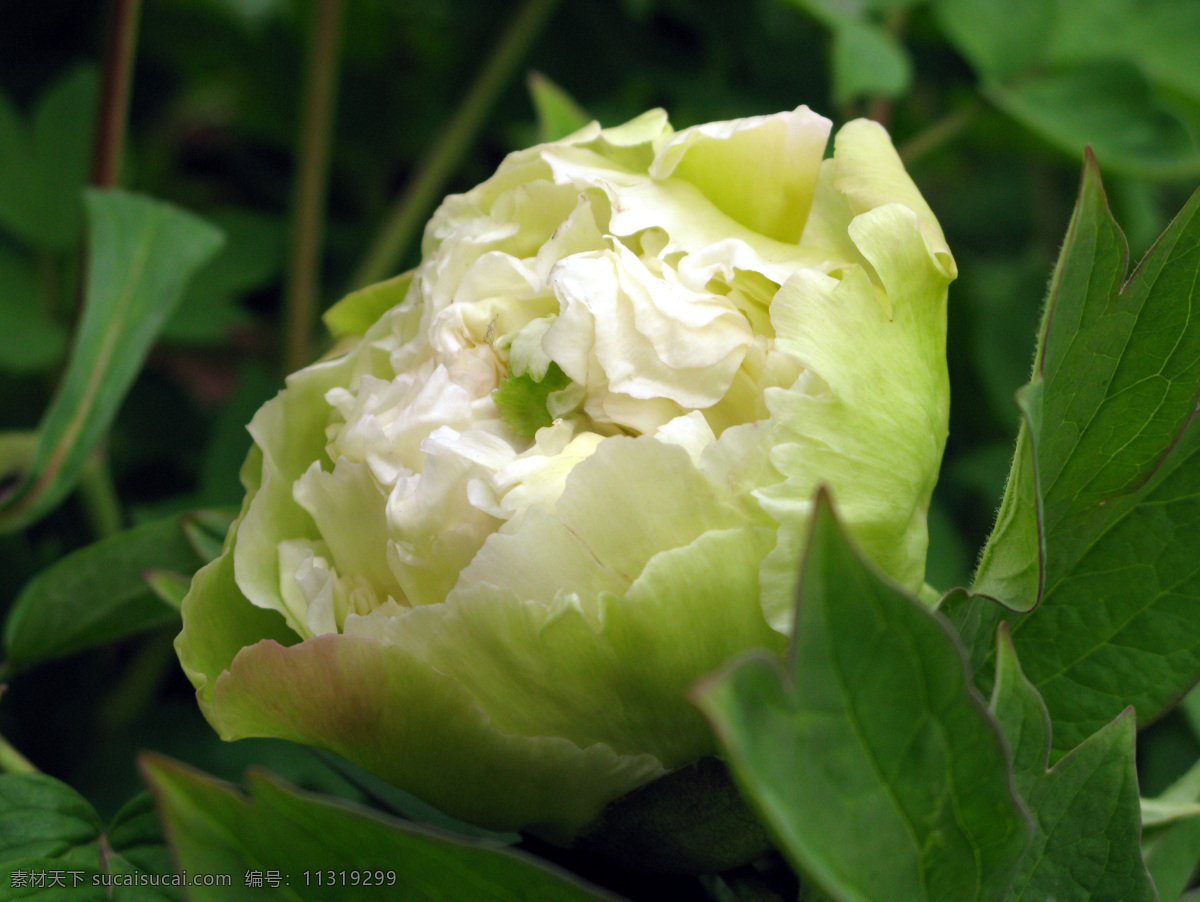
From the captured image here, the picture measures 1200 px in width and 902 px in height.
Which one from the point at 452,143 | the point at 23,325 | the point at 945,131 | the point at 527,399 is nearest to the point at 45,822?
the point at 527,399

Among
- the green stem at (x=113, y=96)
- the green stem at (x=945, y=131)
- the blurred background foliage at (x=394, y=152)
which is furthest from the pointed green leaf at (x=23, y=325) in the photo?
the green stem at (x=945, y=131)

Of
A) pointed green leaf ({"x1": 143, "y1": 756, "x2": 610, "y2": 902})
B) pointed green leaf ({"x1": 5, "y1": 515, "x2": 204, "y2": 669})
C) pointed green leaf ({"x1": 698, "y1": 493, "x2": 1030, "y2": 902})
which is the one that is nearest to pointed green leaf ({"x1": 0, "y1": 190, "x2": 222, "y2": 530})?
pointed green leaf ({"x1": 5, "y1": 515, "x2": 204, "y2": 669})

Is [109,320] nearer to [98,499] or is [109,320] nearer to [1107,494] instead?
[98,499]

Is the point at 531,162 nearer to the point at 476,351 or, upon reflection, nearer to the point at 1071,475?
the point at 476,351

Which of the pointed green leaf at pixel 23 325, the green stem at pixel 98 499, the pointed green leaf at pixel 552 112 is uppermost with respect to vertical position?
the pointed green leaf at pixel 552 112

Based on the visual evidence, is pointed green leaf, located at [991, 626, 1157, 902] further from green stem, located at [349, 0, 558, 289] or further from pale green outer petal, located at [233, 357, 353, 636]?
green stem, located at [349, 0, 558, 289]

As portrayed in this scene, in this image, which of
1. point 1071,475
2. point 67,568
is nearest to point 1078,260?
point 1071,475

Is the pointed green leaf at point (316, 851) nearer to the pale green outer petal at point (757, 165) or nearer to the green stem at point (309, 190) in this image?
the pale green outer petal at point (757, 165)
